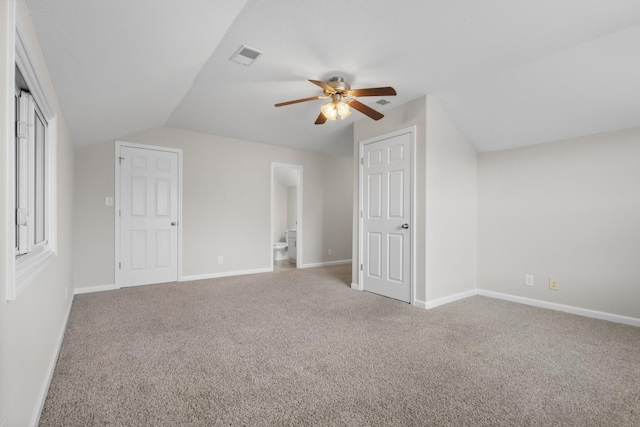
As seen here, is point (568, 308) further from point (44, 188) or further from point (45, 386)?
point (44, 188)

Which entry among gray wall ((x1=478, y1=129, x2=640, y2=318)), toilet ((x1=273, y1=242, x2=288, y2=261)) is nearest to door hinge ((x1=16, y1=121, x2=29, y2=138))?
gray wall ((x1=478, y1=129, x2=640, y2=318))

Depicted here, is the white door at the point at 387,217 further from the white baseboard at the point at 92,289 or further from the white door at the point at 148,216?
the white baseboard at the point at 92,289

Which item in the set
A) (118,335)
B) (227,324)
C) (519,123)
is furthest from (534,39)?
(118,335)

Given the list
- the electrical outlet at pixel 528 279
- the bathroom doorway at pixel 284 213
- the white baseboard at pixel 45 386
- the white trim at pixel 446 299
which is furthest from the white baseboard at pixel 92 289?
the electrical outlet at pixel 528 279

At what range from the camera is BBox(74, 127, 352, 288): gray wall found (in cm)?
415

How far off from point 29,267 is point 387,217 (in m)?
3.27

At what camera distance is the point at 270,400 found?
171 centimetres

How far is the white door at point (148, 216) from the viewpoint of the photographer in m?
4.38

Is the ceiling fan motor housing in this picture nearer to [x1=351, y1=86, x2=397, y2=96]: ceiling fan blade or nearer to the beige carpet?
[x1=351, y1=86, x2=397, y2=96]: ceiling fan blade

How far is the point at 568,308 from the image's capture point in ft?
11.0

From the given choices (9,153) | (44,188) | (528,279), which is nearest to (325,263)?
(528,279)

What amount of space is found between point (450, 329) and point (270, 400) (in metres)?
1.78

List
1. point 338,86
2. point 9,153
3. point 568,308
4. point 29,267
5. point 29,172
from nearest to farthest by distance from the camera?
point 9,153 → point 29,267 → point 29,172 → point 338,86 → point 568,308

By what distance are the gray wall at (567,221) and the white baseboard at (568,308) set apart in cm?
4
